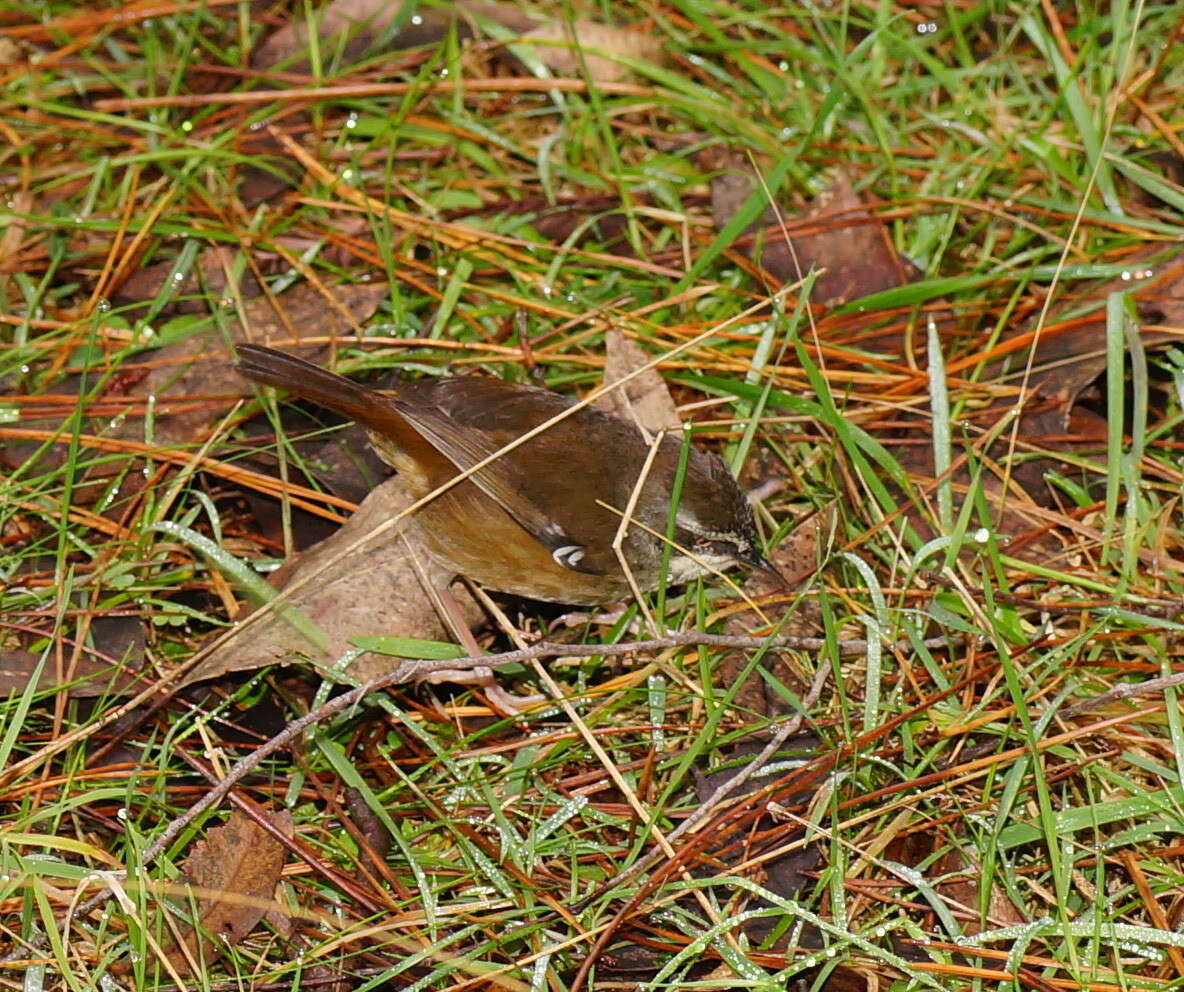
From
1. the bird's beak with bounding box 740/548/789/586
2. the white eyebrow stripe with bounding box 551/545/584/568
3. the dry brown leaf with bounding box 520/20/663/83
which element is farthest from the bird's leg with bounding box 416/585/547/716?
the dry brown leaf with bounding box 520/20/663/83

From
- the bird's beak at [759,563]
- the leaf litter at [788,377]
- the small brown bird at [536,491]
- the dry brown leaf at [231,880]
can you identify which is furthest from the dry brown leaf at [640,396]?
the dry brown leaf at [231,880]

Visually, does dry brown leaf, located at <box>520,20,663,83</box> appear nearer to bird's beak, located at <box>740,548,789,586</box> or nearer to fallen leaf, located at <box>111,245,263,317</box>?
fallen leaf, located at <box>111,245,263,317</box>

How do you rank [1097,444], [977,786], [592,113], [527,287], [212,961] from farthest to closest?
[592,113], [527,287], [1097,444], [977,786], [212,961]

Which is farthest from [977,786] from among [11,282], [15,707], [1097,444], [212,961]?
[11,282]

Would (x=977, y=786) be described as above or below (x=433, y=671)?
below

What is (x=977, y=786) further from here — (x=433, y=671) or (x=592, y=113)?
(x=592, y=113)

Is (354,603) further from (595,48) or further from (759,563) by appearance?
(595,48)
